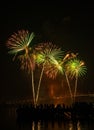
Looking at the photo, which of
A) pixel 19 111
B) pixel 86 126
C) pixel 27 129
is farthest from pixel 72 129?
pixel 19 111

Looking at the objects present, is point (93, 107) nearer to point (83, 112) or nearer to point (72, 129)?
point (83, 112)

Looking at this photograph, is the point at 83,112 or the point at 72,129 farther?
the point at 83,112

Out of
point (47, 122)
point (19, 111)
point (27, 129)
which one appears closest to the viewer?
point (27, 129)

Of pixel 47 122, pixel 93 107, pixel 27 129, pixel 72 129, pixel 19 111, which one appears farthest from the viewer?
pixel 19 111

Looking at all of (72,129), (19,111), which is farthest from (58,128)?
(19,111)

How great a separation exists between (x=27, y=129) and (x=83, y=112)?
12626mm

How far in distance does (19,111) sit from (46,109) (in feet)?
19.9

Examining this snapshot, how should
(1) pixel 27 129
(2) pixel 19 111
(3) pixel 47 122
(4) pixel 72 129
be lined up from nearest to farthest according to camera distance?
(4) pixel 72 129 < (1) pixel 27 129 < (3) pixel 47 122 < (2) pixel 19 111

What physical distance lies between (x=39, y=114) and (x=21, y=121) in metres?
3.44

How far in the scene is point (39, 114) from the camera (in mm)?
68625

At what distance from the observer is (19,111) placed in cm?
7206

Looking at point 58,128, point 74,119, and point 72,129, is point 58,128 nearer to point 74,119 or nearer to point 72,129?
point 72,129

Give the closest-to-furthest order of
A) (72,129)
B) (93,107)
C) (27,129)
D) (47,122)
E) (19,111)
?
(72,129) < (27,129) < (47,122) < (93,107) < (19,111)

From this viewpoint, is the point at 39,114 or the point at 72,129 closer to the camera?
the point at 72,129
